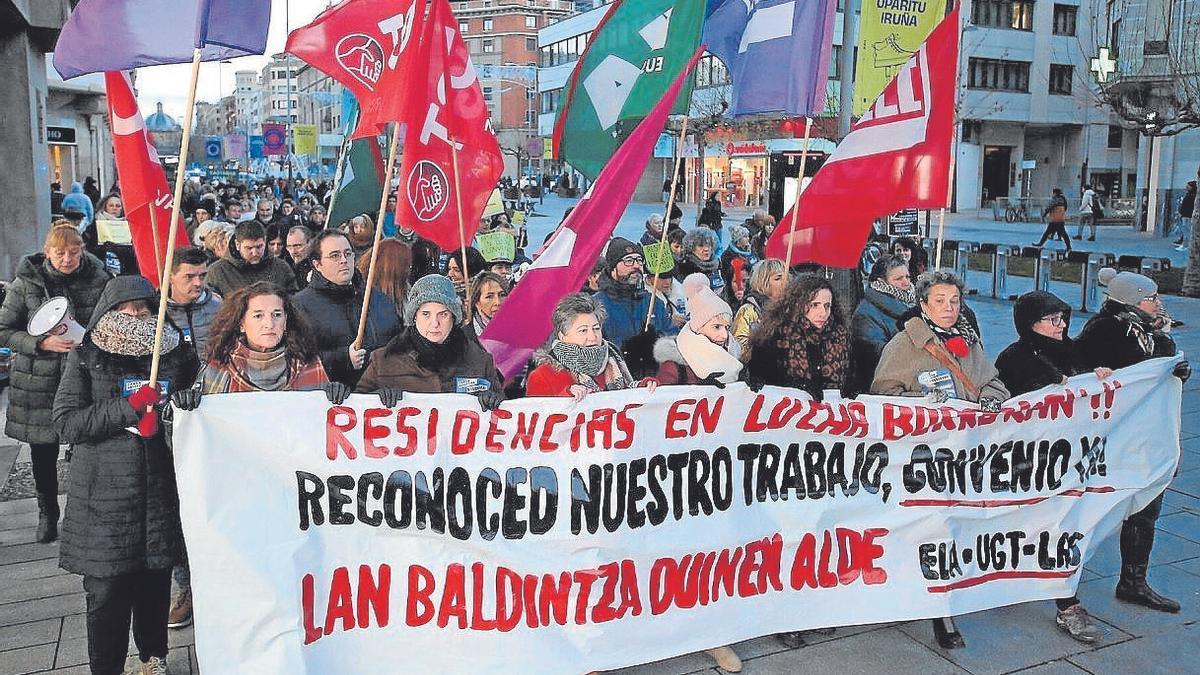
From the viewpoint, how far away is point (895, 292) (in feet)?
21.4

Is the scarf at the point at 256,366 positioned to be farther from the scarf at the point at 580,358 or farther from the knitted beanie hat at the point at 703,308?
the knitted beanie hat at the point at 703,308

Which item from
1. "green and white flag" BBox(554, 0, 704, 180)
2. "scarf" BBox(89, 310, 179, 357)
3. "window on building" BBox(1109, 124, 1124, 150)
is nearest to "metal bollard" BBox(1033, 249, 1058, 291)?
"green and white flag" BBox(554, 0, 704, 180)

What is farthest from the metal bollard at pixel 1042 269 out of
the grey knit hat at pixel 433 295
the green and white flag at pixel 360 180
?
the grey knit hat at pixel 433 295

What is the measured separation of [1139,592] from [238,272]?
588 cm

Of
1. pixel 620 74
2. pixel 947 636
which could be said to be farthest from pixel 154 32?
pixel 947 636

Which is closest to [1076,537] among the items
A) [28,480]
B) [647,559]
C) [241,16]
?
[647,559]

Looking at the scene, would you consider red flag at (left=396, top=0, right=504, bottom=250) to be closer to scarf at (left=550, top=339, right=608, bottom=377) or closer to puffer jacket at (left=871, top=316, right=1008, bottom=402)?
scarf at (left=550, top=339, right=608, bottom=377)

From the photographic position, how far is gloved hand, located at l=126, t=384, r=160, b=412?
3.71 m

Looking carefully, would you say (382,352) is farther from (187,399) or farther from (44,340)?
(44,340)

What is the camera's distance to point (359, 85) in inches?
243

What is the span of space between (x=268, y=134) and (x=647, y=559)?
108 ft

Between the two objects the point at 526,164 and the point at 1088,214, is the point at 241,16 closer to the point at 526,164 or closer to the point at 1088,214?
the point at 1088,214

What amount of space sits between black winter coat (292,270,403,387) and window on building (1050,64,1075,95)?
57.8 meters

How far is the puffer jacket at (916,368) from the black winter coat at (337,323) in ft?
8.74
